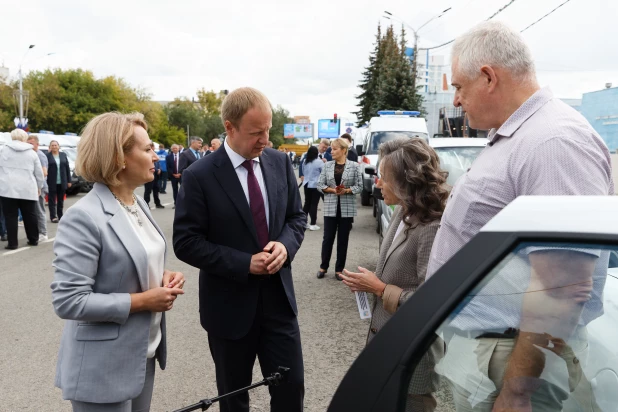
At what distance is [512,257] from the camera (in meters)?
1.16

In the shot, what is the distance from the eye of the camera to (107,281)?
6.92ft

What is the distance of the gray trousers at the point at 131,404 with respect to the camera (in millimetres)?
2066

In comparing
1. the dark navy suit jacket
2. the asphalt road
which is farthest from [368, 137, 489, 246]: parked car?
the dark navy suit jacket

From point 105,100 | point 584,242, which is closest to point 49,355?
point 584,242

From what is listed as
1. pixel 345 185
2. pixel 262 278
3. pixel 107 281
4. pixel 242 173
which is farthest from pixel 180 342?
pixel 345 185

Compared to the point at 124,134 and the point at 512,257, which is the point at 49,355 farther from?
the point at 512,257

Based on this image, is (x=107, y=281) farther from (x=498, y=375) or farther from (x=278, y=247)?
(x=498, y=375)

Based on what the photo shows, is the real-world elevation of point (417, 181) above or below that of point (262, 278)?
above

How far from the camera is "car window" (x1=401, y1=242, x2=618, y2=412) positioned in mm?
1169

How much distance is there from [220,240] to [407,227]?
90cm

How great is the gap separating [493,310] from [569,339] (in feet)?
0.60

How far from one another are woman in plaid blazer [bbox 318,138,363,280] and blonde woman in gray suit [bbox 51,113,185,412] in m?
5.17

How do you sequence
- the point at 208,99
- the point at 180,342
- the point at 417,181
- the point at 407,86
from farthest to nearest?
the point at 208,99, the point at 407,86, the point at 180,342, the point at 417,181

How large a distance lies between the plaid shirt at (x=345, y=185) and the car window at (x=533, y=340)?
6271 mm
